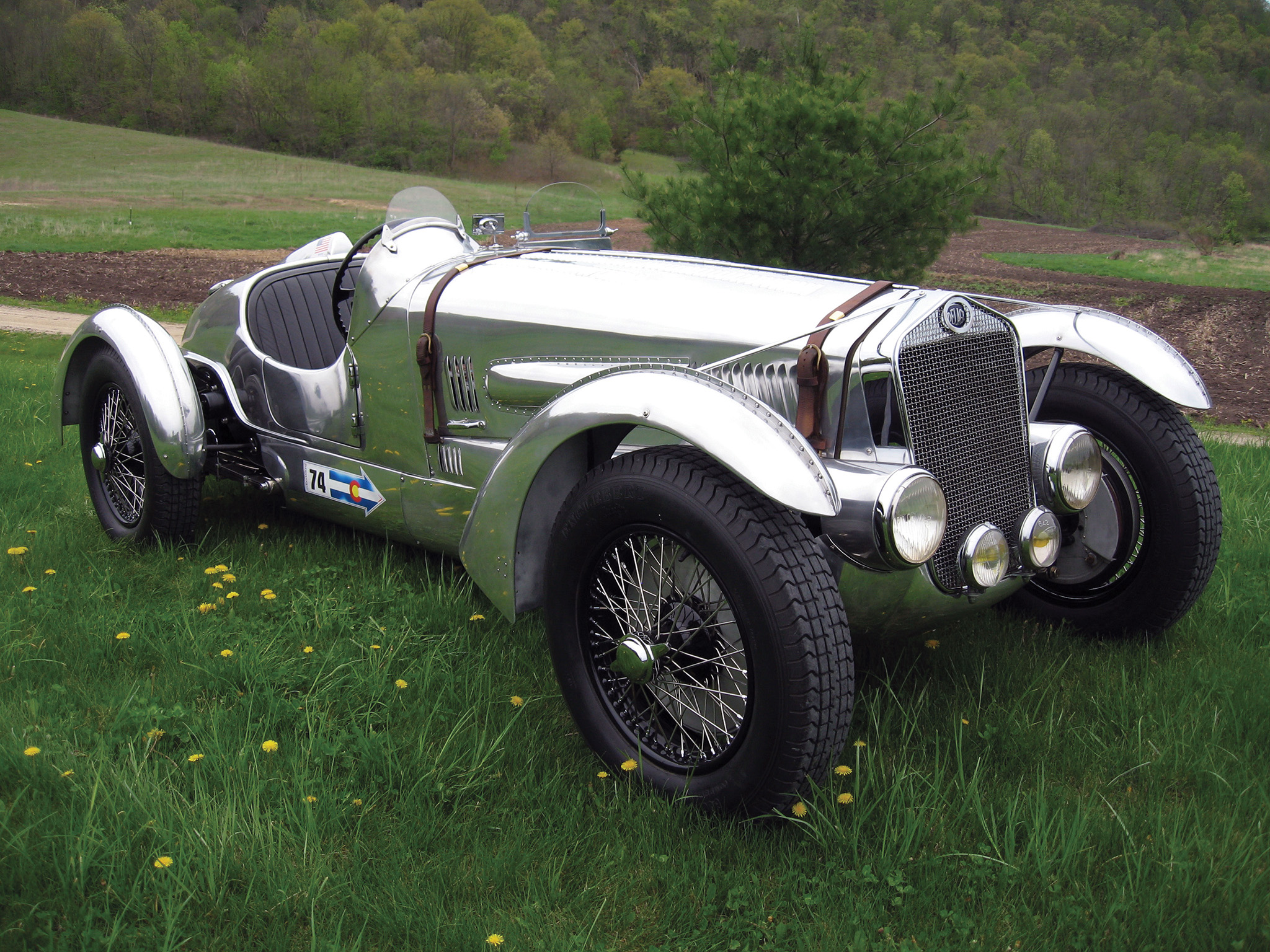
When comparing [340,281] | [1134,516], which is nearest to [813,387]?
[1134,516]

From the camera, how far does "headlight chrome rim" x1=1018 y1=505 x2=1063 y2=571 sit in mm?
2449

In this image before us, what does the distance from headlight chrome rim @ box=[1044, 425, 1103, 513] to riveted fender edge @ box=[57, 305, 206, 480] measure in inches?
119

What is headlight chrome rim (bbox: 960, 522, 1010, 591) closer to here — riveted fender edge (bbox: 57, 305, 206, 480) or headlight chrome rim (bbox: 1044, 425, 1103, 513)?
headlight chrome rim (bbox: 1044, 425, 1103, 513)

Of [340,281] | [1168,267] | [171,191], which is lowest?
[1168,267]

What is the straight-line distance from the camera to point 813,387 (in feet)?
7.64

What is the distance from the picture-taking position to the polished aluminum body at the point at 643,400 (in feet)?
7.30

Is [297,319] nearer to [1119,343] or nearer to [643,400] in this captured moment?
[643,400]

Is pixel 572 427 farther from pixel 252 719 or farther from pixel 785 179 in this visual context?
pixel 785 179

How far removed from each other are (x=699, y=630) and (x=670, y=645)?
0.10 meters

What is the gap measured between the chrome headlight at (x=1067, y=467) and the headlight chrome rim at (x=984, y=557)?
0.41 metres

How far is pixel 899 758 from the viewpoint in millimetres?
2369

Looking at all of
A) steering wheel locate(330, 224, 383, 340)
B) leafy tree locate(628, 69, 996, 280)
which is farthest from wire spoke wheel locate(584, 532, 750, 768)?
leafy tree locate(628, 69, 996, 280)

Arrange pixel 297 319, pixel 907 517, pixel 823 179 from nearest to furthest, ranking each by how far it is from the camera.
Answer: pixel 907 517 → pixel 297 319 → pixel 823 179

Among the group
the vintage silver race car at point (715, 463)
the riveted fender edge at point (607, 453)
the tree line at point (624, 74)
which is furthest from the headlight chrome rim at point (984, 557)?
the tree line at point (624, 74)
